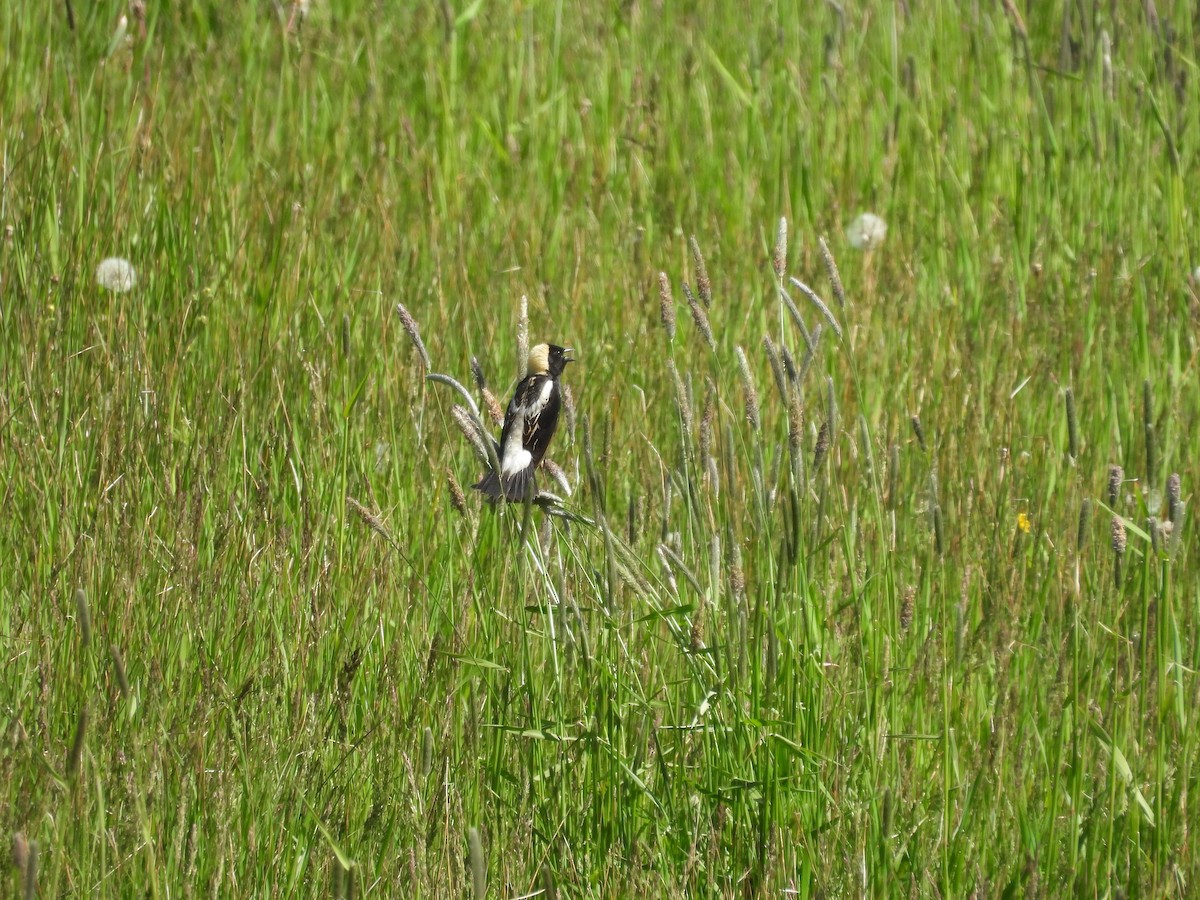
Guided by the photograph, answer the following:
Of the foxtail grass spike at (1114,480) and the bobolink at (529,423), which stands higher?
the foxtail grass spike at (1114,480)

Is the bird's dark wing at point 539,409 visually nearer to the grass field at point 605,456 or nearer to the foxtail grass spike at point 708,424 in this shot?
the grass field at point 605,456

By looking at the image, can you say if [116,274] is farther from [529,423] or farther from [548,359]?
[529,423]

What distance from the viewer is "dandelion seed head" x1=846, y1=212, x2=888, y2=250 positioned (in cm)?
422

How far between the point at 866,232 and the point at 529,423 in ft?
5.95

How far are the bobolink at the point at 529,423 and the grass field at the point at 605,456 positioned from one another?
93 mm

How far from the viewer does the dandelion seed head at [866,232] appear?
422cm

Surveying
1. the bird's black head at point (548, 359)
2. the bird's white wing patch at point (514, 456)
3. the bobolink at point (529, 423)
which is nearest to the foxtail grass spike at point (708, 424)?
the bobolink at point (529, 423)

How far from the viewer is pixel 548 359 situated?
333 centimetres

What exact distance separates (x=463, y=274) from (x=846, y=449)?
107cm

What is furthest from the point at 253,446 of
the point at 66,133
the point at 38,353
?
the point at 66,133

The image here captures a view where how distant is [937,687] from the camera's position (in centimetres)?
215

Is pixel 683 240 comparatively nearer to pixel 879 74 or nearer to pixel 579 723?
pixel 879 74

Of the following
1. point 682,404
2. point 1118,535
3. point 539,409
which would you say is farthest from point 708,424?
point 539,409

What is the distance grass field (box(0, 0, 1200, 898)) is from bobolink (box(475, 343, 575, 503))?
0.30ft
